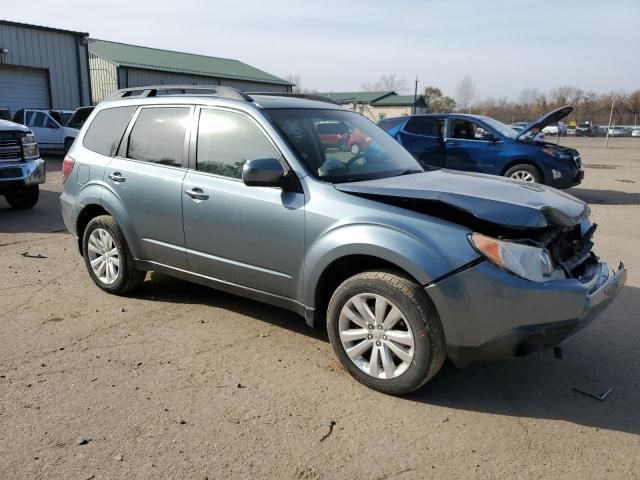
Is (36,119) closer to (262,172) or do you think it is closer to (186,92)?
(186,92)

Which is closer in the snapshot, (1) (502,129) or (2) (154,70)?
(1) (502,129)

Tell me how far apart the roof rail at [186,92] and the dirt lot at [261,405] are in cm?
182

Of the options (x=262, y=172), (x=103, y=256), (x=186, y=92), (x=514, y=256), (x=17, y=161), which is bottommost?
(x=103, y=256)

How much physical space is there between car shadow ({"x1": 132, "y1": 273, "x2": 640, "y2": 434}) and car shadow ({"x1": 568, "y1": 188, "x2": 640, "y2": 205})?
7.63m

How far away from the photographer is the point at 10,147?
9086 millimetres

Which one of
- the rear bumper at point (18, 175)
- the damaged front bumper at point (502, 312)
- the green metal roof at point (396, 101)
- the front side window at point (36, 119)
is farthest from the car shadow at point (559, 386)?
the green metal roof at point (396, 101)

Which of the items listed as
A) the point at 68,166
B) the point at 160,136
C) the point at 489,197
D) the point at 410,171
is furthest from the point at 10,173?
the point at 489,197

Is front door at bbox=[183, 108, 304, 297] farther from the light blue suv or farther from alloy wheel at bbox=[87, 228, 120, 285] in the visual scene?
alloy wheel at bbox=[87, 228, 120, 285]

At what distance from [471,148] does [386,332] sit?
8721 mm

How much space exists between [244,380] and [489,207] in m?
1.88

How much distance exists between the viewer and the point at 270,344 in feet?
13.9

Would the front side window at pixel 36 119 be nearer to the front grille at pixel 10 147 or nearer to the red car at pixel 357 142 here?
the front grille at pixel 10 147

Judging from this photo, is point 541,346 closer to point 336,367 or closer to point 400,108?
point 336,367

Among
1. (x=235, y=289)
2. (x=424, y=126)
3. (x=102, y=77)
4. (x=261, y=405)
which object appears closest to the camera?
(x=261, y=405)
